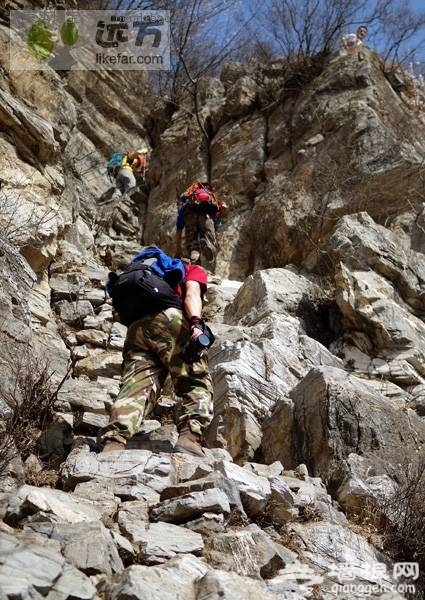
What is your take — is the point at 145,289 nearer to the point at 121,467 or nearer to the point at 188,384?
the point at 188,384

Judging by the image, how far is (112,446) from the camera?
4180 mm

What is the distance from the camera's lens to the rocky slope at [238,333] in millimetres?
3154

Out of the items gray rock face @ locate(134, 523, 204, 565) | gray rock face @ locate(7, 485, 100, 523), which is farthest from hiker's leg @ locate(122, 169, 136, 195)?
gray rock face @ locate(134, 523, 204, 565)

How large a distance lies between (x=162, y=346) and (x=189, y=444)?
28.4 inches

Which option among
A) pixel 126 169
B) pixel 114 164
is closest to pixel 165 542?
pixel 126 169

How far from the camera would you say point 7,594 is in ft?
7.57

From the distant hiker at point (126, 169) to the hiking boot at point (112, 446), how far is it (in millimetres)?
11984

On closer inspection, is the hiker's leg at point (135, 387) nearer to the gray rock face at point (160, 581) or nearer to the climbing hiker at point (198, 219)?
the gray rock face at point (160, 581)

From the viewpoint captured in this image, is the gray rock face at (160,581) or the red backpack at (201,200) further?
the red backpack at (201,200)

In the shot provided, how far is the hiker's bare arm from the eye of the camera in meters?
4.82

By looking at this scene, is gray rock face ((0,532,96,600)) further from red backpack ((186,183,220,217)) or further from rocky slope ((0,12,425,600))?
red backpack ((186,183,220,217))

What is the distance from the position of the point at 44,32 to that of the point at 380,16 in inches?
362

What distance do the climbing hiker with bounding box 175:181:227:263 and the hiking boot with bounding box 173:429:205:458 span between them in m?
6.44

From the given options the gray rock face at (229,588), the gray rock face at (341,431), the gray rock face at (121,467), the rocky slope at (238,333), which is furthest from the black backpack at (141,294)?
the gray rock face at (229,588)
